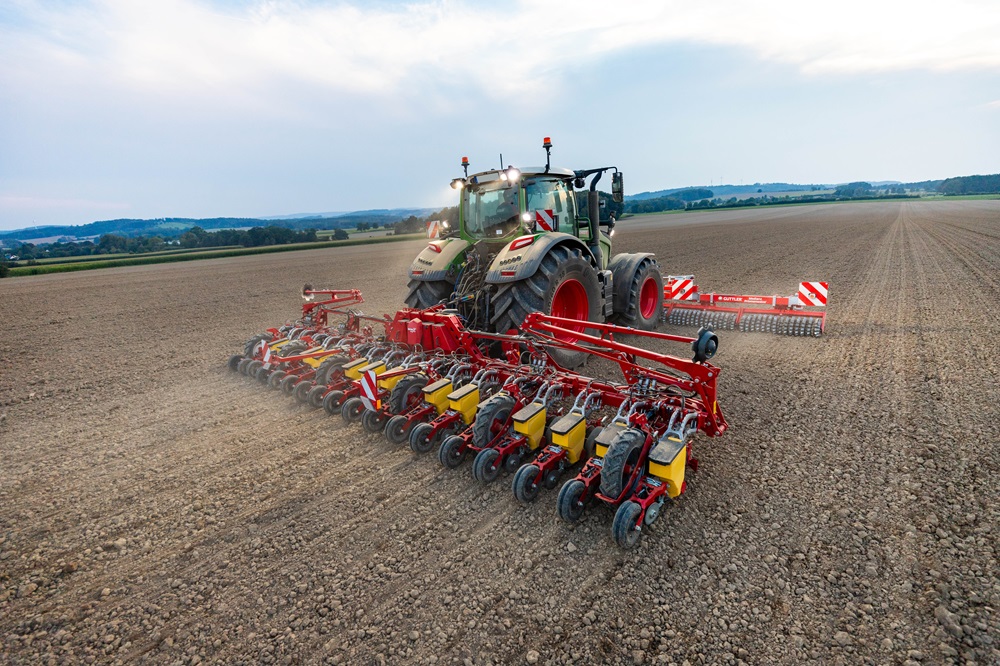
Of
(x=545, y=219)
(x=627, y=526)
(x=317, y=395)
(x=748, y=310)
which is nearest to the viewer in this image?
(x=627, y=526)

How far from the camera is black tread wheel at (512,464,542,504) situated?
3285 millimetres

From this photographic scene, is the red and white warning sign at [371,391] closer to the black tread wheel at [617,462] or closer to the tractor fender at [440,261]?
the tractor fender at [440,261]

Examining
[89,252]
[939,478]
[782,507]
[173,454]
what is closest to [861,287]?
[939,478]

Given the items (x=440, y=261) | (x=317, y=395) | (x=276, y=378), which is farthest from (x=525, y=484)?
(x=440, y=261)

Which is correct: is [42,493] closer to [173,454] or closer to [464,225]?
[173,454]

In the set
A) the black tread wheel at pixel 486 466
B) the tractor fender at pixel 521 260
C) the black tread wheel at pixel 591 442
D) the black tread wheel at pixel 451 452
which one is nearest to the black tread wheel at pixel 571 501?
the black tread wheel at pixel 591 442

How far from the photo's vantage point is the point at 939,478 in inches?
133

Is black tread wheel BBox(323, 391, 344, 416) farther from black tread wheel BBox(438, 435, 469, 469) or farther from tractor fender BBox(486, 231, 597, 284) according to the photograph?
tractor fender BBox(486, 231, 597, 284)

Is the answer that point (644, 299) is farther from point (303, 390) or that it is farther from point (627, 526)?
point (627, 526)

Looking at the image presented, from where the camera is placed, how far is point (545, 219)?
6.31 m

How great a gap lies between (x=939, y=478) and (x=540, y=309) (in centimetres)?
338

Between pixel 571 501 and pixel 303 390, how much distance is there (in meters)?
3.47

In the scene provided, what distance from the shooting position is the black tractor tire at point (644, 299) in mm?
7223

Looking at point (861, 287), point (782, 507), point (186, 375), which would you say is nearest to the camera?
point (782, 507)
